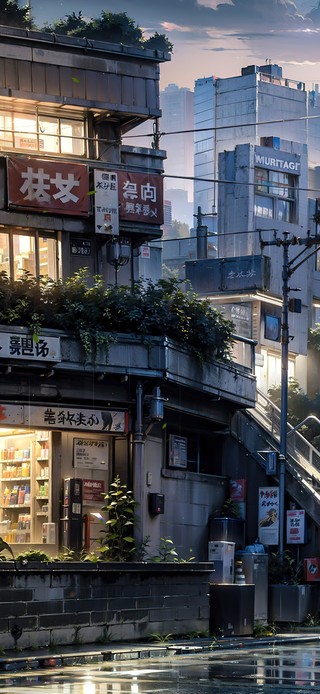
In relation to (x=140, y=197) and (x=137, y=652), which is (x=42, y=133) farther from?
(x=137, y=652)

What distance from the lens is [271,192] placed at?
68.6 meters

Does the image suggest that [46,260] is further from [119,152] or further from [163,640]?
[163,640]

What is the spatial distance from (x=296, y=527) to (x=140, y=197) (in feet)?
31.8

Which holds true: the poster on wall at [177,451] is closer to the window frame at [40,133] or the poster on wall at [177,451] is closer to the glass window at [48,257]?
the glass window at [48,257]

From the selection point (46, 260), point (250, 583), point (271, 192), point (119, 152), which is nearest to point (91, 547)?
point (250, 583)

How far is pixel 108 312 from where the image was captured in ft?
115

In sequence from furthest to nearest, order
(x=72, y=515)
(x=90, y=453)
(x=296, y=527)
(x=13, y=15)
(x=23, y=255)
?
(x=13, y=15) < (x=296, y=527) < (x=23, y=255) < (x=90, y=453) < (x=72, y=515)

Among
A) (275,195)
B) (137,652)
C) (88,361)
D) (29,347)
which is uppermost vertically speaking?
(275,195)

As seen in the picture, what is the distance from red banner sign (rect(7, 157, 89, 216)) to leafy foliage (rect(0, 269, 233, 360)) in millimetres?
1793

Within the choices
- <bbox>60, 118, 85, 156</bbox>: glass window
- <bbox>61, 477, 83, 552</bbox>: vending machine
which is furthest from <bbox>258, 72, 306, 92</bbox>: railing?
<bbox>61, 477, 83, 552</bbox>: vending machine

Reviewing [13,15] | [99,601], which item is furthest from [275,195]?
[99,601]

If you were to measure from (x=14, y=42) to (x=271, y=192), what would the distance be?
3246 centimetres

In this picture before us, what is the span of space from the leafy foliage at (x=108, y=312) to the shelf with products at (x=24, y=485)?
105 inches

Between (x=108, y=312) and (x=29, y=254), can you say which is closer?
(x=108, y=312)
